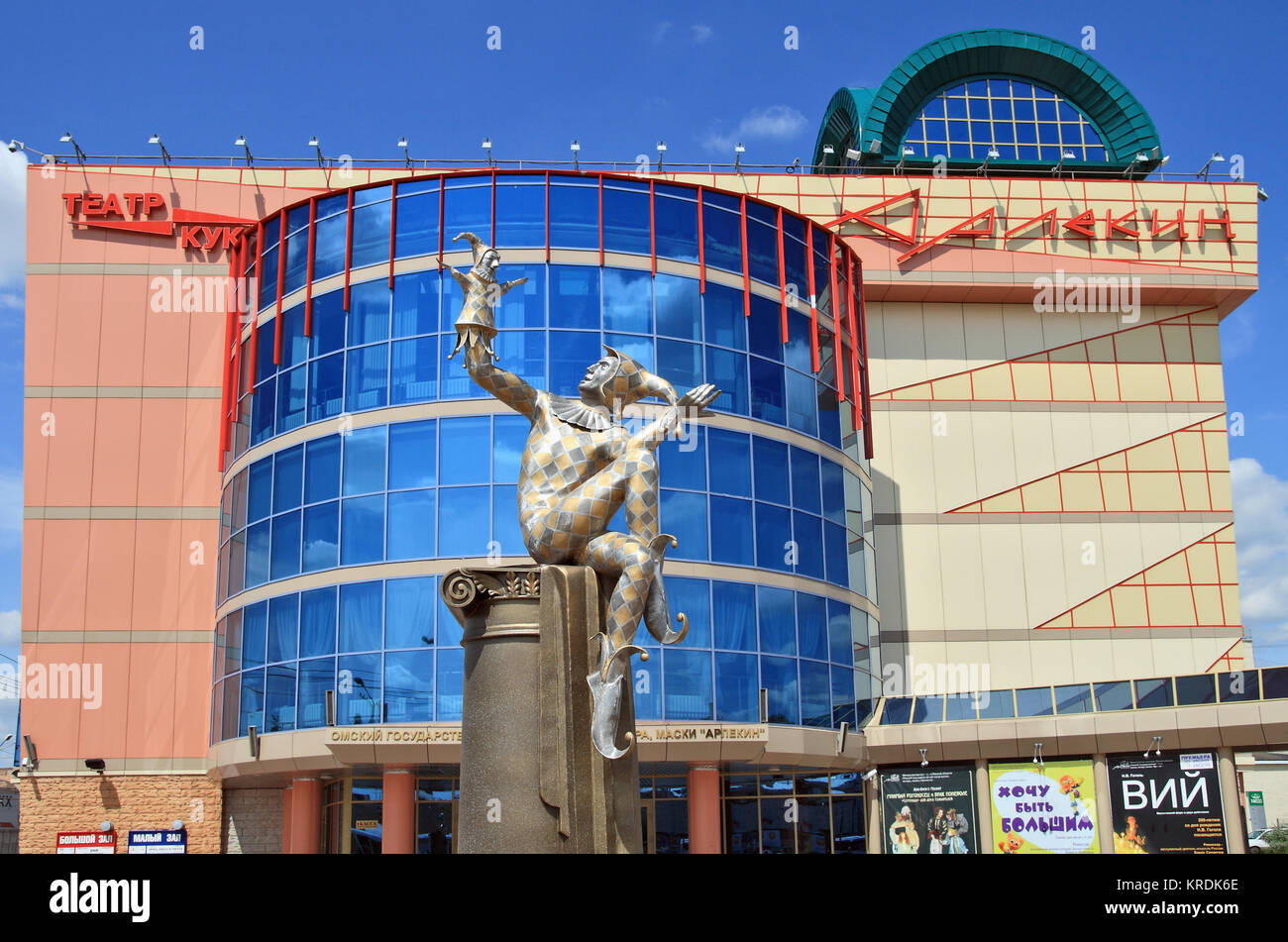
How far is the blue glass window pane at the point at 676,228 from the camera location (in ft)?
97.3

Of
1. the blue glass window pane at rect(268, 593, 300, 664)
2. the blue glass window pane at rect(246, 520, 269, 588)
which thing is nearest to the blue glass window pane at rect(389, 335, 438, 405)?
the blue glass window pane at rect(246, 520, 269, 588)

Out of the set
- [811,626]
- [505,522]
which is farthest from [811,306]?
[505,522]

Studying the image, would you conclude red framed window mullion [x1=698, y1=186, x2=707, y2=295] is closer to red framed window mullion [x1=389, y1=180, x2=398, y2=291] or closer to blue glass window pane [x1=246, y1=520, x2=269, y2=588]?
red framed window mullion [x1=389, y1=180, x2=398, y2=291]

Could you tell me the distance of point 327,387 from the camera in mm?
28797

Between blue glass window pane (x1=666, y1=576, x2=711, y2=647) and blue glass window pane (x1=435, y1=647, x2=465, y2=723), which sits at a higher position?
blue glass window pane (x1=666, y1=576, x2=711, y2=647)

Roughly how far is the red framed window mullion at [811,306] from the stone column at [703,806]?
10.2 meters

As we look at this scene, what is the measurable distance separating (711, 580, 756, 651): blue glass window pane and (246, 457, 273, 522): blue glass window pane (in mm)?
10549

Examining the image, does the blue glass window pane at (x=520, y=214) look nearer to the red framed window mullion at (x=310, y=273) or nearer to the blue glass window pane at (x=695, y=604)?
the red framed window mullion at (x=310, y=273)

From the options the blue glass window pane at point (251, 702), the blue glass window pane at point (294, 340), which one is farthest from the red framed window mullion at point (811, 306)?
the blue glass window pane at point (251, 702)

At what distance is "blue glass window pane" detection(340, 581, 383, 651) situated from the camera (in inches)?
1054

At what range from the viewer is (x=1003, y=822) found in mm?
26688

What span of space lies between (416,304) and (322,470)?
427 cm

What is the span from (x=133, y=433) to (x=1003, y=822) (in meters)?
23.9
